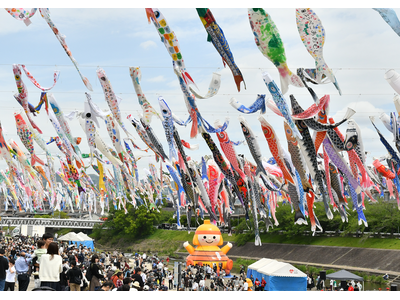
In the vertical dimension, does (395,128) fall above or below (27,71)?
below

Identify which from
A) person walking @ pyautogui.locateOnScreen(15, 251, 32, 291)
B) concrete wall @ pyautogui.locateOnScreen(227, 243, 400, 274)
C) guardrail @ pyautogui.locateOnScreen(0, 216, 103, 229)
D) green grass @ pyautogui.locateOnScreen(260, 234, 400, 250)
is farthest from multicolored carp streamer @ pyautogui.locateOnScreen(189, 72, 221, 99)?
guardrail @ pyautogui.locateOnScreen(0, 216, 103, 229)

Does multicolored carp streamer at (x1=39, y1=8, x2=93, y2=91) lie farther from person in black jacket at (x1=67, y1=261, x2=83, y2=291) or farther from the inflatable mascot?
the inflatable mascot

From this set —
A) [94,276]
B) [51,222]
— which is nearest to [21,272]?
[94,276]

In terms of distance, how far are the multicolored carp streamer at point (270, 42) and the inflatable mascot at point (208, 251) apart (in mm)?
14163

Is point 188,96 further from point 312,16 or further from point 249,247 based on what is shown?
point 249,247

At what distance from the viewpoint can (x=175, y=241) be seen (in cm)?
5494

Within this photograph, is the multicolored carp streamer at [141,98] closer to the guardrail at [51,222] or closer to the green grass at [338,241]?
the green grass at [338,241]

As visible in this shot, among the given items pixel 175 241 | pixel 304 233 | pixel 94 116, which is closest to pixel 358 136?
pixel 94 116

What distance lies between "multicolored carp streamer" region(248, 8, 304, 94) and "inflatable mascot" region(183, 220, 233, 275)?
558 inches

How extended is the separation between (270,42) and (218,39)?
110cm

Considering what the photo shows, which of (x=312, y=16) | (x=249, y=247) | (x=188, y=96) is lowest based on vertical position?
(x=249, y=247)

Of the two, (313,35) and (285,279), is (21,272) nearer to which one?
(313,35)

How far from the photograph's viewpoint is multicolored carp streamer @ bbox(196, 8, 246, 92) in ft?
31.5

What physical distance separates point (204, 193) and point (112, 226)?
164ft
